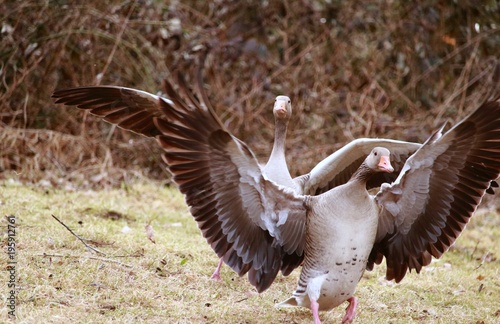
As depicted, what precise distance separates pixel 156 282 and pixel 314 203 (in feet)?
4.16

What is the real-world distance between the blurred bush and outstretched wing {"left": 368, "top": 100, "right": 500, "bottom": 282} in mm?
4665

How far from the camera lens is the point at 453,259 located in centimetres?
694

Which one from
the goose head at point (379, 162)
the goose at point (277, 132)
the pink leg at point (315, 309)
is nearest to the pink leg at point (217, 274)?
the goose at point (277, 132)

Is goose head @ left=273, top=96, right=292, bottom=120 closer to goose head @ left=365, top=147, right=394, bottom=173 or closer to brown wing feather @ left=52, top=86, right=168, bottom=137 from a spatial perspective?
brown wing feather @ left=52, top=86, right=168, bottom=137

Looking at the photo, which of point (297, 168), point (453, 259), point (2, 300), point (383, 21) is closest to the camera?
point (2, 300)

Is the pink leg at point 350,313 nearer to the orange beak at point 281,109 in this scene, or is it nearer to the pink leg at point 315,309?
the pink leg at point 315,309

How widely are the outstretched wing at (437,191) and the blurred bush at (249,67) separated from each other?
4665mm

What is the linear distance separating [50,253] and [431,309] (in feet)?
8.94

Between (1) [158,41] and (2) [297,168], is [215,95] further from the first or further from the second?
(2) [297,168]

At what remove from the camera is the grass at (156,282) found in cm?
437

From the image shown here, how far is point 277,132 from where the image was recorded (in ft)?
19.4

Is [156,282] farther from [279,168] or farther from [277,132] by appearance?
[277,132]

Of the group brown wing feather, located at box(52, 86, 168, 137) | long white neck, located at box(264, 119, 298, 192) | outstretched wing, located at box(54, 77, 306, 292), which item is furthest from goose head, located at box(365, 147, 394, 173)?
brown wing feather, located at box(52, 86, 168, 137)

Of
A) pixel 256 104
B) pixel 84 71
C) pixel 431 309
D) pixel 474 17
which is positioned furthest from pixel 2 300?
pixel 474 17
